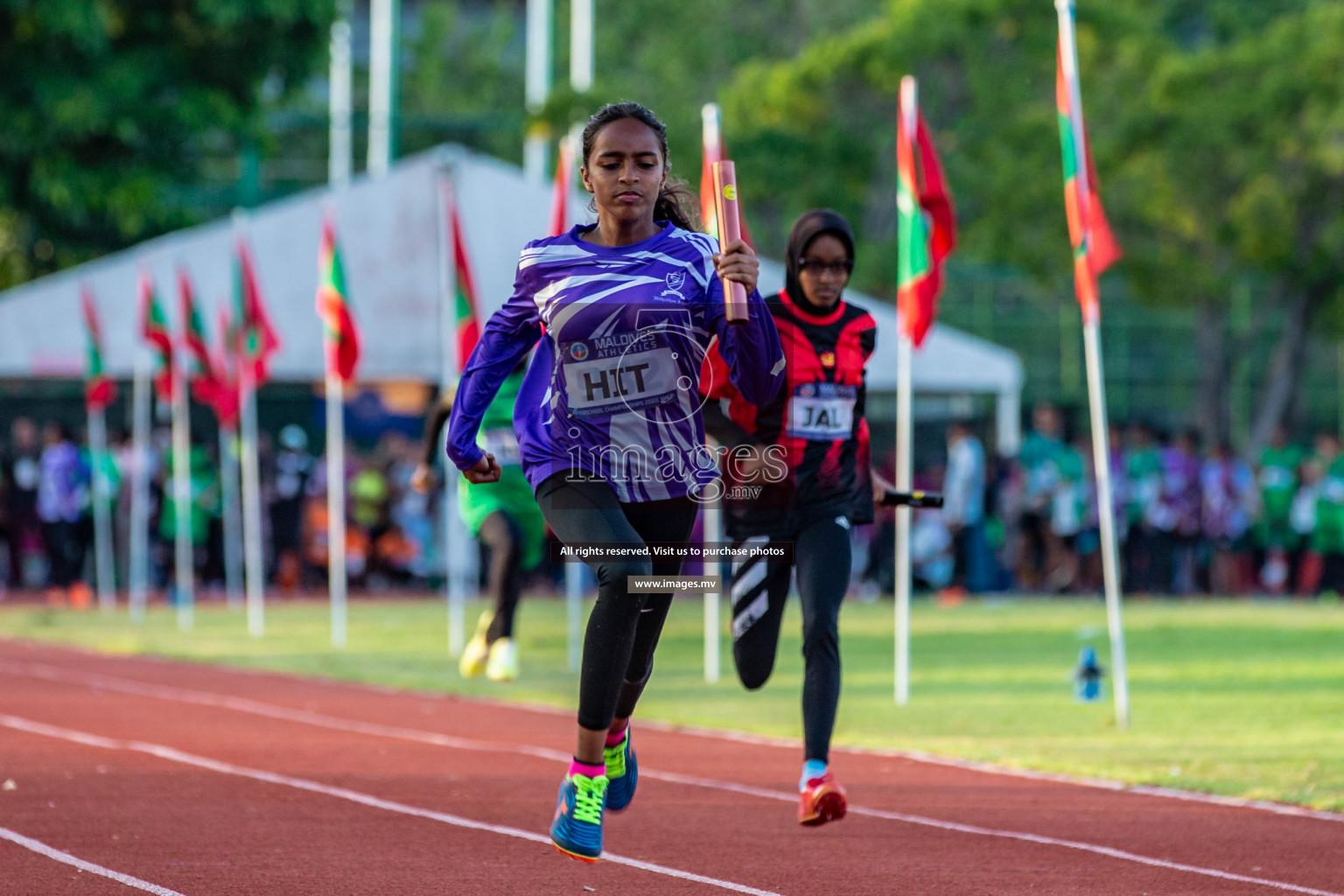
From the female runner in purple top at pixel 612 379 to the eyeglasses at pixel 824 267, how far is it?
5.08 feet

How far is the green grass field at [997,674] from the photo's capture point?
9383 mm

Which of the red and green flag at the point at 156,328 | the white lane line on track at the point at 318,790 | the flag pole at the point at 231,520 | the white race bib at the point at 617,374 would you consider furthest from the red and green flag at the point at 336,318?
the white race bib at the point at 617,374

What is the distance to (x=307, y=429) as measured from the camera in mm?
27234

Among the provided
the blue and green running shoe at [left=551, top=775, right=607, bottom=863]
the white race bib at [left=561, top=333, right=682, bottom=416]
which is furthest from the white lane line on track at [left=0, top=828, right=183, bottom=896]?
the white race bib at [left=561, top=333, right=682, bottom=416]

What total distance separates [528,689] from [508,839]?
592 centimetres

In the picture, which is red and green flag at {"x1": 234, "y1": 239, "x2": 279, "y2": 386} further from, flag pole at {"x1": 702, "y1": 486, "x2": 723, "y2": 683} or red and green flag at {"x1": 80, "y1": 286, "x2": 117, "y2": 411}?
flag pole at {"x1": 702, "y1": 486, "x2": 723, "y2": 683}

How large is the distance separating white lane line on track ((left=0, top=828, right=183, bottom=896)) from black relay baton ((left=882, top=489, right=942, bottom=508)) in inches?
113

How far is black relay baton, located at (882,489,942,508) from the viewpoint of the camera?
714cm

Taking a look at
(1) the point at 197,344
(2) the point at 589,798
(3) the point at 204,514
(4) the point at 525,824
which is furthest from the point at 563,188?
(3) the point at 204,514

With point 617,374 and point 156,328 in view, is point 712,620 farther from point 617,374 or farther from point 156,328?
point 617,374

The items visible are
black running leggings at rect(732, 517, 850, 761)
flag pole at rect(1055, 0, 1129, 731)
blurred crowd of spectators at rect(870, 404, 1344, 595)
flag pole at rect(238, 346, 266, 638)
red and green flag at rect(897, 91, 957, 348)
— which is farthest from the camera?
blurred crowd of spectators at rect(870, 404, 1344, 595)

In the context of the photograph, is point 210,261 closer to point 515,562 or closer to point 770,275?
point 770,275

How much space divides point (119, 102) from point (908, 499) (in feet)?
71.2

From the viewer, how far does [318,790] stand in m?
8.02
